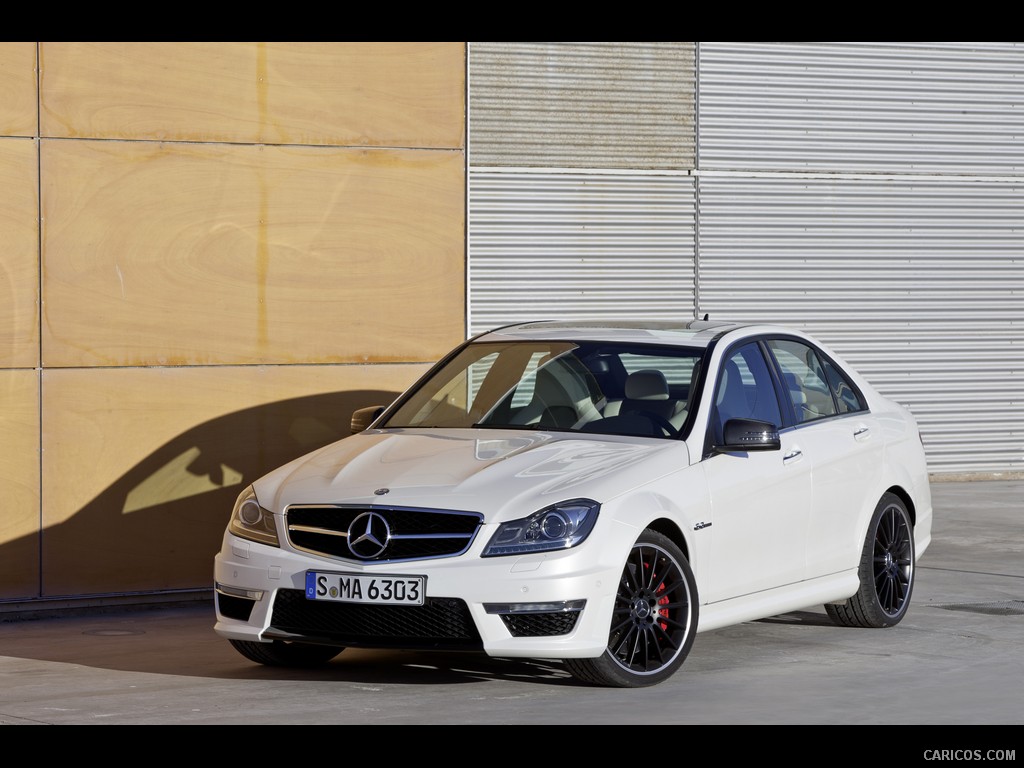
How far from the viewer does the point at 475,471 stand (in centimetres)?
742

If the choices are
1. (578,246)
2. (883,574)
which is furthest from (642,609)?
(578,246)

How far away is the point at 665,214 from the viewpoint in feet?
50.6

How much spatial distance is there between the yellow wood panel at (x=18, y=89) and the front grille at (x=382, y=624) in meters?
4.09

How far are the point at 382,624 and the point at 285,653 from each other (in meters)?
1.06

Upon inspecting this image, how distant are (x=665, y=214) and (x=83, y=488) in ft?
22.5

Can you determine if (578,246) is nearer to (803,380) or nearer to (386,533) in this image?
(803,380)

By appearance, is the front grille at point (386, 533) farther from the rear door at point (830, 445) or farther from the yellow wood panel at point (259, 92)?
the yellow wood panel at point (259, 92)

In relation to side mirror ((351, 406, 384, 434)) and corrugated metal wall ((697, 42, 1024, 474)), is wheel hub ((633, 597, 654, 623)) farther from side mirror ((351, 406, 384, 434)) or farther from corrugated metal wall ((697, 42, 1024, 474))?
corrugated metal wall ((697, 42, 1024, 474))

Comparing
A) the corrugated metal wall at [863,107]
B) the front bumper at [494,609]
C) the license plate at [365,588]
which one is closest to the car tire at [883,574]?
the front bumper at [494,609]

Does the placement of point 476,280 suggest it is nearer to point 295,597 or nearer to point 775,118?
point 775,118

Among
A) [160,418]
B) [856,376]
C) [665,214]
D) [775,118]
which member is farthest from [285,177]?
[775,118]

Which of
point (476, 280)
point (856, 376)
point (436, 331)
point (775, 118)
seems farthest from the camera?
point (775, 118)

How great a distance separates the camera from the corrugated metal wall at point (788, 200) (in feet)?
48.9
